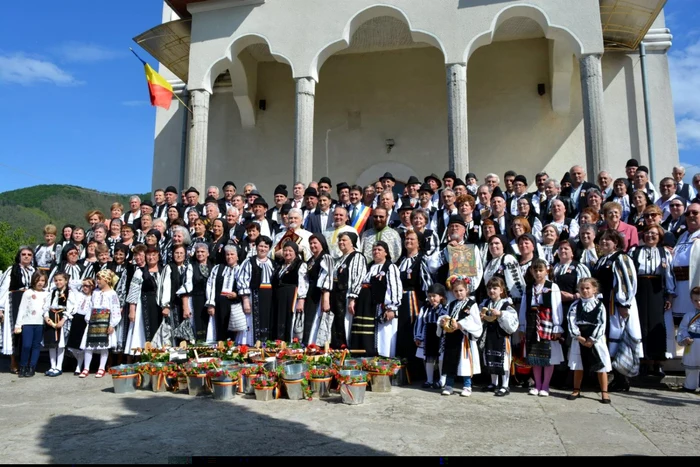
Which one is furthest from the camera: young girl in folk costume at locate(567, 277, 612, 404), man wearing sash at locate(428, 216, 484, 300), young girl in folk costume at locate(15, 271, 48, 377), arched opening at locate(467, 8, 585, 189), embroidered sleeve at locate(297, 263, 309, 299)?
arched opening at locate(467, 8, 585, 189)

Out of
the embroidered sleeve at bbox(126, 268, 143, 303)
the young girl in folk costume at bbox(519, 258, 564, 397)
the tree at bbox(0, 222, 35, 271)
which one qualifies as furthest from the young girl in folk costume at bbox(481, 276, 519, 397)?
the tree at bbox(0, 222, 35, 271)

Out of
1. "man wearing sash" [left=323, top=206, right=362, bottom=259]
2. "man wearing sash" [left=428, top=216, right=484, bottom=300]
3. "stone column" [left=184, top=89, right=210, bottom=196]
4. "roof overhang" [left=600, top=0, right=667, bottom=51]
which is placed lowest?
"man wearing sash" [left=428, top=216, right=484, bottom=300]

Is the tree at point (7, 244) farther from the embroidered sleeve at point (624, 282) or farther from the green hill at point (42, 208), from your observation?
the embroidered sleeve at point (624, 282)

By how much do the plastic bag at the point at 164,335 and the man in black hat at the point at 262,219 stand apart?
6.29 feet

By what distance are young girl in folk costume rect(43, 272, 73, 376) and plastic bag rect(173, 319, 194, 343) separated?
64.7 inches

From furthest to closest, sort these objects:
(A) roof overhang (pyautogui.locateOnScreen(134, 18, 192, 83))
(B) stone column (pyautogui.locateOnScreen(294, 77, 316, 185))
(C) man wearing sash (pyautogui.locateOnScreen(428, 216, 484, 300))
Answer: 1. (A) roof overhang (pyautogui.locateOnScreen(134, 18, 192, 83))
2. (B) stone column (pyautogui.locateOnScreen(294, 77, 316, 185))
3. (C) man wearing sash (pyautogui.locateOnScreen(428, 216, 484, 300))

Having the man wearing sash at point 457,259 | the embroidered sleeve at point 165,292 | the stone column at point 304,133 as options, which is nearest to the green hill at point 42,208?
the stone column at point 304,133

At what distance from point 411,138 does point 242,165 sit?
15.8 feet

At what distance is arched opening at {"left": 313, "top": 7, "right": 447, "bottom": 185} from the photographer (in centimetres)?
1533

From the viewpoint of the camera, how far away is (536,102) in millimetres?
14773

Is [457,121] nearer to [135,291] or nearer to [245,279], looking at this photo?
[245,279]

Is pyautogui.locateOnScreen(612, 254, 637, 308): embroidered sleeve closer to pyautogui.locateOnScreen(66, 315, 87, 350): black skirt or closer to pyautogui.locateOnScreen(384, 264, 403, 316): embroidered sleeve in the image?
pyautogui.locateOnScreen(384, 264, 403, 316): embroidered sleeve

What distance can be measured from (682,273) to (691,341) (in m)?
0.77

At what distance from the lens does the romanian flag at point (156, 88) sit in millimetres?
13180
